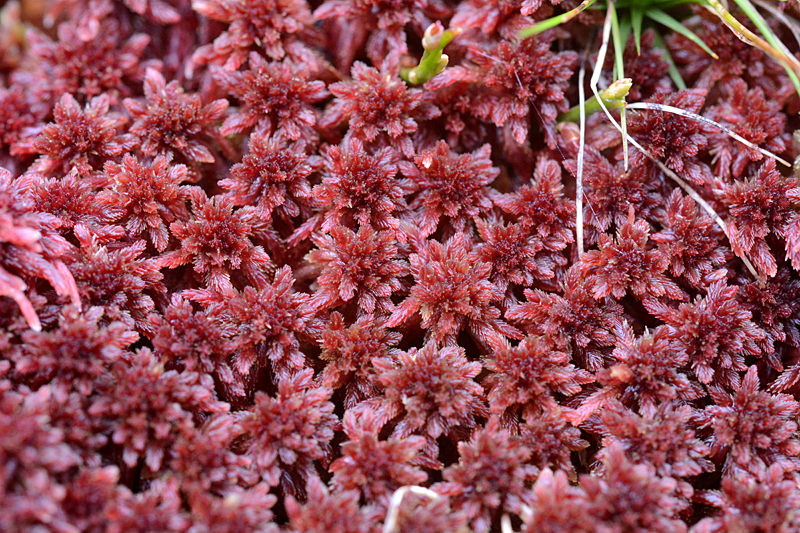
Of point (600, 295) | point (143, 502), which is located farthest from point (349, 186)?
point (143, 502)

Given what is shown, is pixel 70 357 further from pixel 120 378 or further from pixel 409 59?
pixel 409 59

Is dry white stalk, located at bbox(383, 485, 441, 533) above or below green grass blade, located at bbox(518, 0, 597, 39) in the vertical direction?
below

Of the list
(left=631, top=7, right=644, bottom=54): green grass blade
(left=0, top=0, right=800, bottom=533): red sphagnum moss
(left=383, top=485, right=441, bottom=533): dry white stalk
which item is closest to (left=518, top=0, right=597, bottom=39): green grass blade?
(left=0, top=0, right=800, bottom=533): red sphagnum moss

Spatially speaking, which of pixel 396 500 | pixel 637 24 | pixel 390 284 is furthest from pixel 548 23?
pixel 396 500

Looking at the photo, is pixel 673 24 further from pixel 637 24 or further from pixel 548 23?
pixel 548 23

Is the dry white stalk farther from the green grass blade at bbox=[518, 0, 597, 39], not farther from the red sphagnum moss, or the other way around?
the green grass blade at bbox=[518, 0, 597, 39]

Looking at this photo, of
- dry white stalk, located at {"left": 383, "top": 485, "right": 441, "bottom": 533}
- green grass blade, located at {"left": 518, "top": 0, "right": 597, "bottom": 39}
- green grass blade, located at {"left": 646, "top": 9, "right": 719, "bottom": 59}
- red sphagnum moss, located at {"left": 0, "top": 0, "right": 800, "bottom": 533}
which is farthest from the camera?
green grass blade, located at {"left": 646, "top": 9, "right": 719, "bottom": 59}
